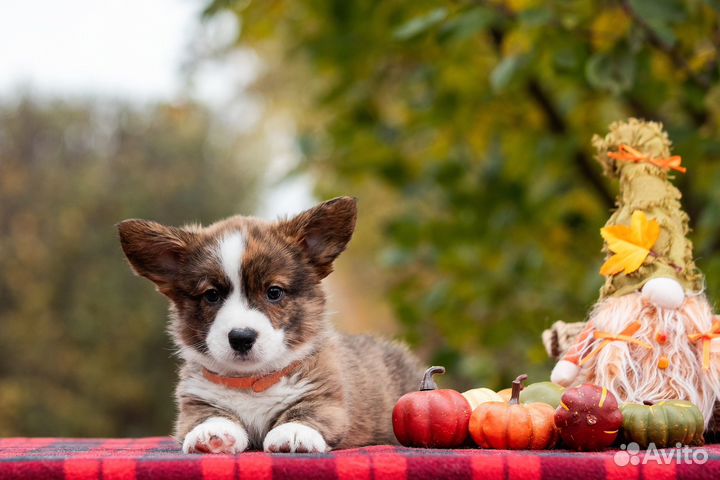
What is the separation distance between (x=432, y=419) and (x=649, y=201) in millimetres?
1092

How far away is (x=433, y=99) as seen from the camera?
213 inches

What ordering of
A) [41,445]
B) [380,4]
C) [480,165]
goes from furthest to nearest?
1. [480,165]
2. [380,4]
3. [41,445]

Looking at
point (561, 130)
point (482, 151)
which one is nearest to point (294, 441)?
point (561, 130)

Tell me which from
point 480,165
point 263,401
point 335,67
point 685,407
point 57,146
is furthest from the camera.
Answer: point 57,146

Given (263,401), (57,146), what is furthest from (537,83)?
(57,146)

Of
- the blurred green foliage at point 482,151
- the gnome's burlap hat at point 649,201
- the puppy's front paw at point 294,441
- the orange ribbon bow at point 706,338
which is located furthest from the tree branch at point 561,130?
the puppy's front paw at point 294,441

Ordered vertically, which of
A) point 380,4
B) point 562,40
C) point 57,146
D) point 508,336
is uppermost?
point 57,146

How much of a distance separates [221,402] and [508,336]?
285 cm

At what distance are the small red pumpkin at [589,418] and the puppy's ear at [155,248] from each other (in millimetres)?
1295

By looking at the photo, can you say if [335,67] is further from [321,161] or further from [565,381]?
[565,381]

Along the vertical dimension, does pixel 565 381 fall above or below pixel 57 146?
below

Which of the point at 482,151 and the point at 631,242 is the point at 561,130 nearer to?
the point at 482,151

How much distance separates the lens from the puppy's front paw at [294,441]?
8.43 feet

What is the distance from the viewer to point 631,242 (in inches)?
117
